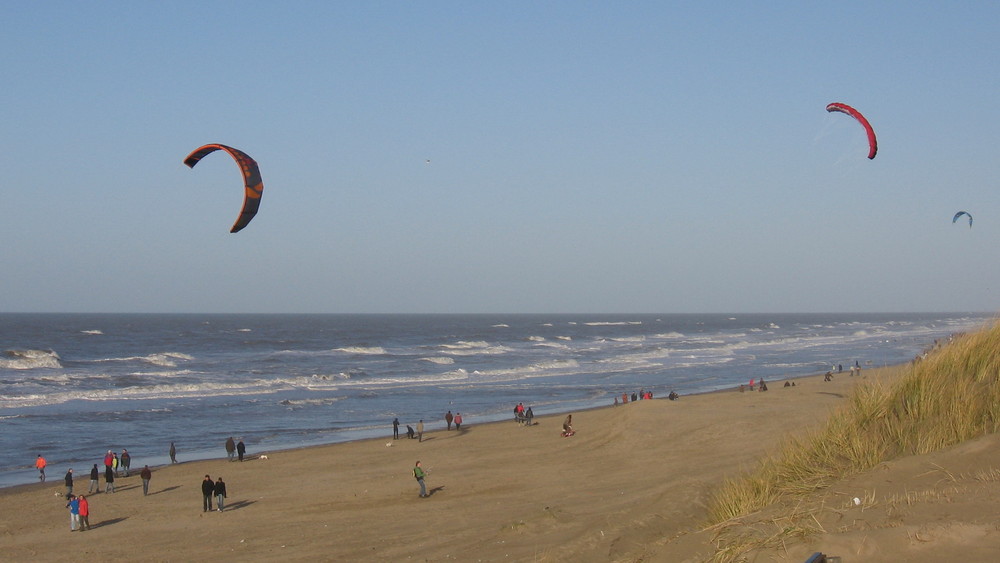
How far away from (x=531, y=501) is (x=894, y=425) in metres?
9.11

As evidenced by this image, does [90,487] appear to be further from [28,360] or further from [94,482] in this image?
[28,360]

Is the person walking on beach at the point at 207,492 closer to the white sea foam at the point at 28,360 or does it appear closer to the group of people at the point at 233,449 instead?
the group of people at the point at 233,449

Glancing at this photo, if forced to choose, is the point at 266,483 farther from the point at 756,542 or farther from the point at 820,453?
the point at 756,542

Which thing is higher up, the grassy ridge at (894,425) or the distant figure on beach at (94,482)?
the grassy ridge at (894,425)

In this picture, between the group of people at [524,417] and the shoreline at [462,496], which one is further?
the group of people at [524,417]

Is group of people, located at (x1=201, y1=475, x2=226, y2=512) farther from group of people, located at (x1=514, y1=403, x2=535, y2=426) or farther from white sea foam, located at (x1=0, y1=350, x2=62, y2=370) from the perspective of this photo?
white sea foam, located at (x1=0, y1=350, x2=62, y2=370)

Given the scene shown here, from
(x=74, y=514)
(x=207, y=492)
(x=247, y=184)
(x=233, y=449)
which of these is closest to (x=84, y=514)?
(x=74, y=514)

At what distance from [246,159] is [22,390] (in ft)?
108

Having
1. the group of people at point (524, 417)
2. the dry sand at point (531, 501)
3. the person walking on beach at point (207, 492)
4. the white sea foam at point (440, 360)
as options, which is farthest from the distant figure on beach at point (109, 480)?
the white sea foam at point (440, 360)

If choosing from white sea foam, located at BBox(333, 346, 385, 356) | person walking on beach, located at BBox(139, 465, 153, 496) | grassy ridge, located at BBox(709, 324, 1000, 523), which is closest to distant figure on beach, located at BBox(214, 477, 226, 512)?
person walking on beach, located at BBox(139, 465, 153, 496)

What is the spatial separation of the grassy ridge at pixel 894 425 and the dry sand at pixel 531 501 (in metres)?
0.62

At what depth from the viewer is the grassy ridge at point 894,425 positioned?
6.79 meters

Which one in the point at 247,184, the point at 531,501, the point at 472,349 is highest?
the point at 247,184

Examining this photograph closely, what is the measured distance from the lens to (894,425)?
724cm
